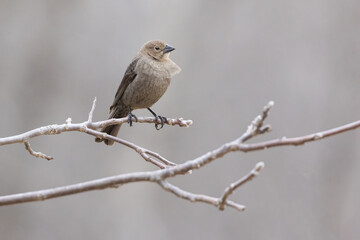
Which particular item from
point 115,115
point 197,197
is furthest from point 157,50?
point 197,197

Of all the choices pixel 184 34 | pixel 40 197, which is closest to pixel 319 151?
pixel 184 34

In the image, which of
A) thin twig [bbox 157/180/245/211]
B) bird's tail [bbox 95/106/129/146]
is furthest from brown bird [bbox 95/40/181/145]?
thin twig [bbox 157/180/245/211]

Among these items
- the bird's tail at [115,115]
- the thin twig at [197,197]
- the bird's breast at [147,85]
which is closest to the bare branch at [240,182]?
the thin twig at [197,197]

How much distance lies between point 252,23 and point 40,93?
9.07 feet

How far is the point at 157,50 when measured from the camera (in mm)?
4039

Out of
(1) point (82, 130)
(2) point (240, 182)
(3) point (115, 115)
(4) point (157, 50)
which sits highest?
(2) point (240, 182)

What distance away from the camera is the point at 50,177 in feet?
20.7

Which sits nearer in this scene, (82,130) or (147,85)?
(82,130)

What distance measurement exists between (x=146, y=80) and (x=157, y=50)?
363 millimetres

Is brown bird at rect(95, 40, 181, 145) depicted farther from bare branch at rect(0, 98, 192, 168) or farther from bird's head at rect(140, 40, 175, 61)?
bare branch at rect(0, 98, 192, 168)

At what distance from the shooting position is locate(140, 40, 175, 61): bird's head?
4.00 m

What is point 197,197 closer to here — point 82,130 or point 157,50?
point 82,130

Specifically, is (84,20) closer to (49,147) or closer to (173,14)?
(173,14)

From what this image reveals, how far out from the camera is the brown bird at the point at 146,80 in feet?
12.4
